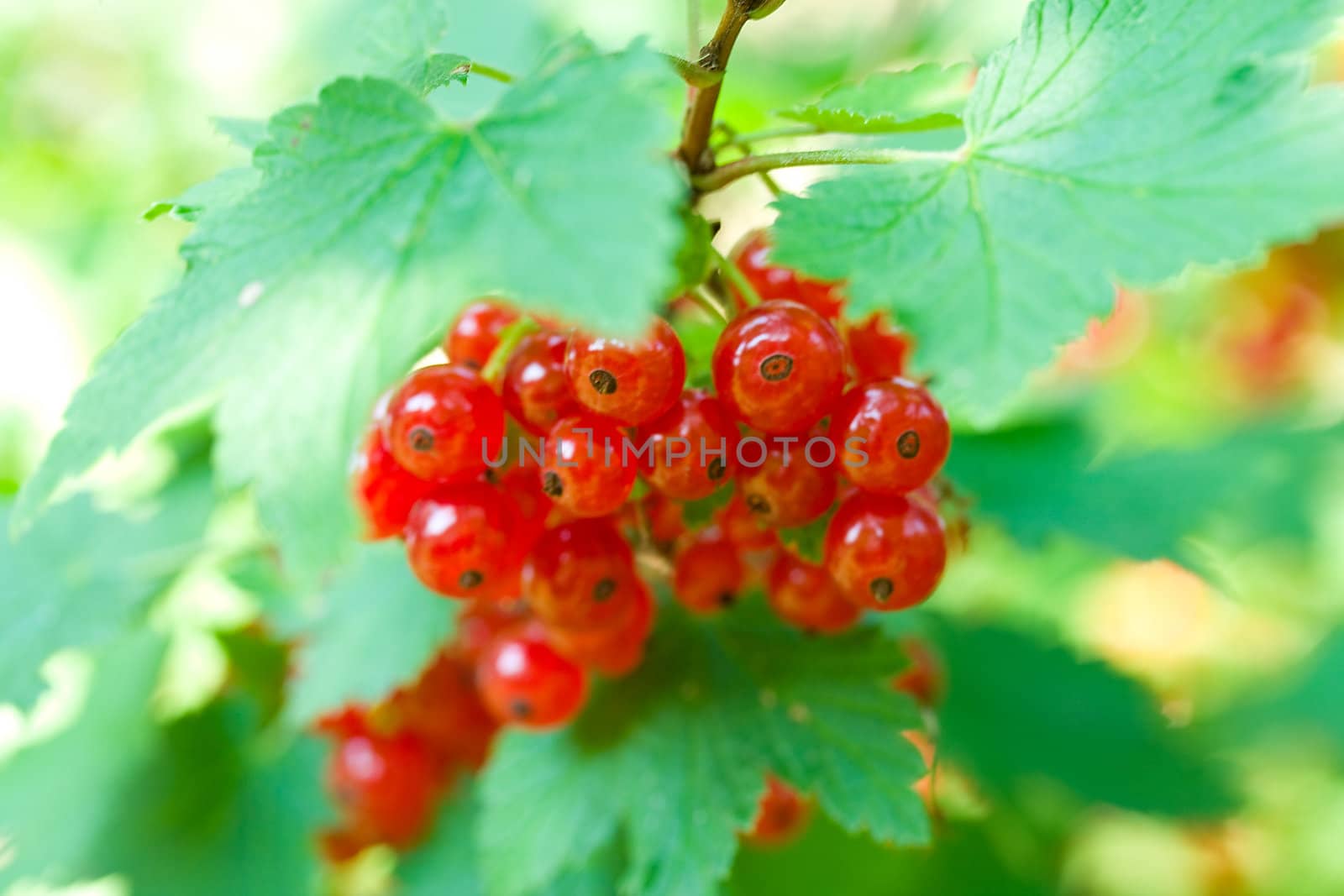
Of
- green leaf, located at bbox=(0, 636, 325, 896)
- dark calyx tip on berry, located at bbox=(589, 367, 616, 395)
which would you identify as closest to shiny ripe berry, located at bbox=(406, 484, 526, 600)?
dark calyx tip on berry, located at bbox=(589, 367, 616, 395)

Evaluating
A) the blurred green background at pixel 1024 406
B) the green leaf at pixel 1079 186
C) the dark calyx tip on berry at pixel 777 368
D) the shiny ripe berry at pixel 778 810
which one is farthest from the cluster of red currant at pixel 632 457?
the blurred green background at pixel 1024 406

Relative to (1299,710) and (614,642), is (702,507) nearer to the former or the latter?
(614,642)

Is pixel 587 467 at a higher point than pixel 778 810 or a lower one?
higher

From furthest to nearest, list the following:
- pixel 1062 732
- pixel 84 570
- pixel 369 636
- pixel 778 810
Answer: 1. pixel 1062 732
2. pixel 84 570
3. pixel 369 636
4. pixel 778 810

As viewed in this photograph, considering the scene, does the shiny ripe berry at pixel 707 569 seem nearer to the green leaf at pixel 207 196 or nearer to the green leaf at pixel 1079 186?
the green leaf at pixel 1079 186

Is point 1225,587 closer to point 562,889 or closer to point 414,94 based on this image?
point 562,889

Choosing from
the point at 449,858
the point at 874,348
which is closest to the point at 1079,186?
the point at 874,348
